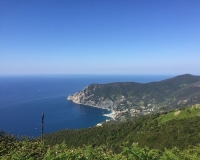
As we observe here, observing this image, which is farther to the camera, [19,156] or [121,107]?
[121,107]

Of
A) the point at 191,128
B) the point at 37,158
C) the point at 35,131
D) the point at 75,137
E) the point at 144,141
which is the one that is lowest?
the point at 35,131

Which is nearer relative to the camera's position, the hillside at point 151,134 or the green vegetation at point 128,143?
the green vegetation at point 128,143

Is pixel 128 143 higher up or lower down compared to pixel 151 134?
higher up

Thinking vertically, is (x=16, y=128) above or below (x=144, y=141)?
below

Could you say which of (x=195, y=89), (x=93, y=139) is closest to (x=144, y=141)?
(x=93, y=139)

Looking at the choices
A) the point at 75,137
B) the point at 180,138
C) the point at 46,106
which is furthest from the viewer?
the point at 46,106

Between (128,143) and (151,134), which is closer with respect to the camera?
(128,143)

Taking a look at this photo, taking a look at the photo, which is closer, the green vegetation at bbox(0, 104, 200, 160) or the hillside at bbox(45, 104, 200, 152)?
the green vegetation at bbox(0, 104, 200, 160)

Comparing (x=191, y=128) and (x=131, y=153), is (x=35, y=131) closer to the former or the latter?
(x=191, y=128)
